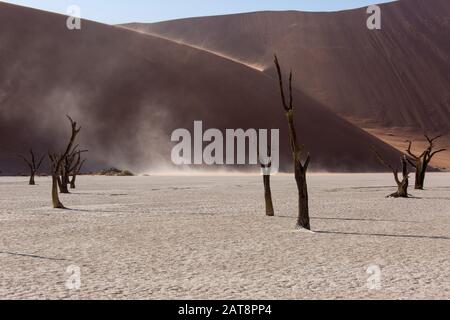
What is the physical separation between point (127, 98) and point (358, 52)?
203ft

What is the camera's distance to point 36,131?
83500mm

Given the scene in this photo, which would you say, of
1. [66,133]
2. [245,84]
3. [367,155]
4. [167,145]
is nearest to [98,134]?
[66,133]

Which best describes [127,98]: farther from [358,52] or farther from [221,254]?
[221,254]

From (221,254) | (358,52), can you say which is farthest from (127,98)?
(221,254)

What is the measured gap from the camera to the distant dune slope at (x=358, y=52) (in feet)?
407

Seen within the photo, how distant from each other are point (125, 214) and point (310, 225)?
219 inches

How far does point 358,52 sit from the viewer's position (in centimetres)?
13488

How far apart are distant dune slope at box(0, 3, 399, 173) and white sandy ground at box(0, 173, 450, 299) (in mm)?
63763

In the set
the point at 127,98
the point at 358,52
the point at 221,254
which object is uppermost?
the point at 358,52

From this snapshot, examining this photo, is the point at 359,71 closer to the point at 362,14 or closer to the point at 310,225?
the point at 362,14

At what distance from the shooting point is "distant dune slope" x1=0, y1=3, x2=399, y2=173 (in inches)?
3305

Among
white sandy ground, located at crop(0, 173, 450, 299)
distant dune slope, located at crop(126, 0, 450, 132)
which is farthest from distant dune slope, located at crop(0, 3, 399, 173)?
white sandy ground, located at crop(0, 173, 450, 299)

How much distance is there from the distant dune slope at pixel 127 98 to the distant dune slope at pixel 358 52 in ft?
75.4

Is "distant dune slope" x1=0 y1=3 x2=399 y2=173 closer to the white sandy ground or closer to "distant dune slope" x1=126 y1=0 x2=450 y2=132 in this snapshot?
"distant dune slope" x1=126 y1=0 x2=450 y2=132
